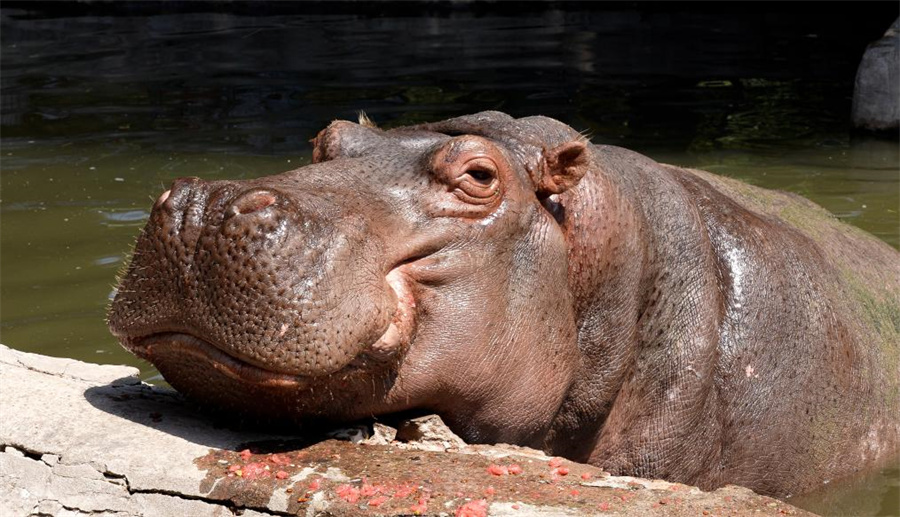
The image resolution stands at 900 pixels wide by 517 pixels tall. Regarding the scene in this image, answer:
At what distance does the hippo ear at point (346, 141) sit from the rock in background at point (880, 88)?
28.4 ft

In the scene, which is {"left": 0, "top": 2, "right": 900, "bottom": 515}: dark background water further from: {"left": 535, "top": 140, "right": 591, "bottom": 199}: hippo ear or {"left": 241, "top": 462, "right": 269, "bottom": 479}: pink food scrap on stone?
{"left": 241, "top": 462, "right": 269, "bottom": 479}: pink food scrap on stone

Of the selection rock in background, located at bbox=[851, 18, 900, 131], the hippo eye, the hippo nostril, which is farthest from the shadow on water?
rock in background, located at bbox=[851, 18, 900, 131]

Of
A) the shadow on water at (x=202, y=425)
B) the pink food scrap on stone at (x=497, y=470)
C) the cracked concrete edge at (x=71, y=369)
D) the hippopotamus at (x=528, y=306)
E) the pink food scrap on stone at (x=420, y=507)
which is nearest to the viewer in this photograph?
the pink food scrap on stone at (x=420, y=507)

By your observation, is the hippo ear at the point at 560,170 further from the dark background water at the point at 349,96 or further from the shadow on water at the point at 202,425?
the dark background water at the point at 349,96

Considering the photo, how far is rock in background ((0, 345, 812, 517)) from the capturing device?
11.0 ft

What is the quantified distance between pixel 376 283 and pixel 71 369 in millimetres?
1606

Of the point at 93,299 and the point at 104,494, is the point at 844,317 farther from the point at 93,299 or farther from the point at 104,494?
the point at 93,299

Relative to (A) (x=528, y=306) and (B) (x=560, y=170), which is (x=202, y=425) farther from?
(B) (x=560, y=170)

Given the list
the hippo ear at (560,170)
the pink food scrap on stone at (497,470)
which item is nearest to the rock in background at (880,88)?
the hippo ear at (560,170)

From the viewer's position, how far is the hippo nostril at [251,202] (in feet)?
10.8

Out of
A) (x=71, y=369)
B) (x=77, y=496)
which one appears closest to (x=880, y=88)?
(x=71, y=369)

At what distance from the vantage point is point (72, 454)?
357 centimetres

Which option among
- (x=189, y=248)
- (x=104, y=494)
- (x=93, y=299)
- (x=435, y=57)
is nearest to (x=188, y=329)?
(x=189, y=248)

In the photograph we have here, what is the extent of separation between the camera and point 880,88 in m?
11.7
